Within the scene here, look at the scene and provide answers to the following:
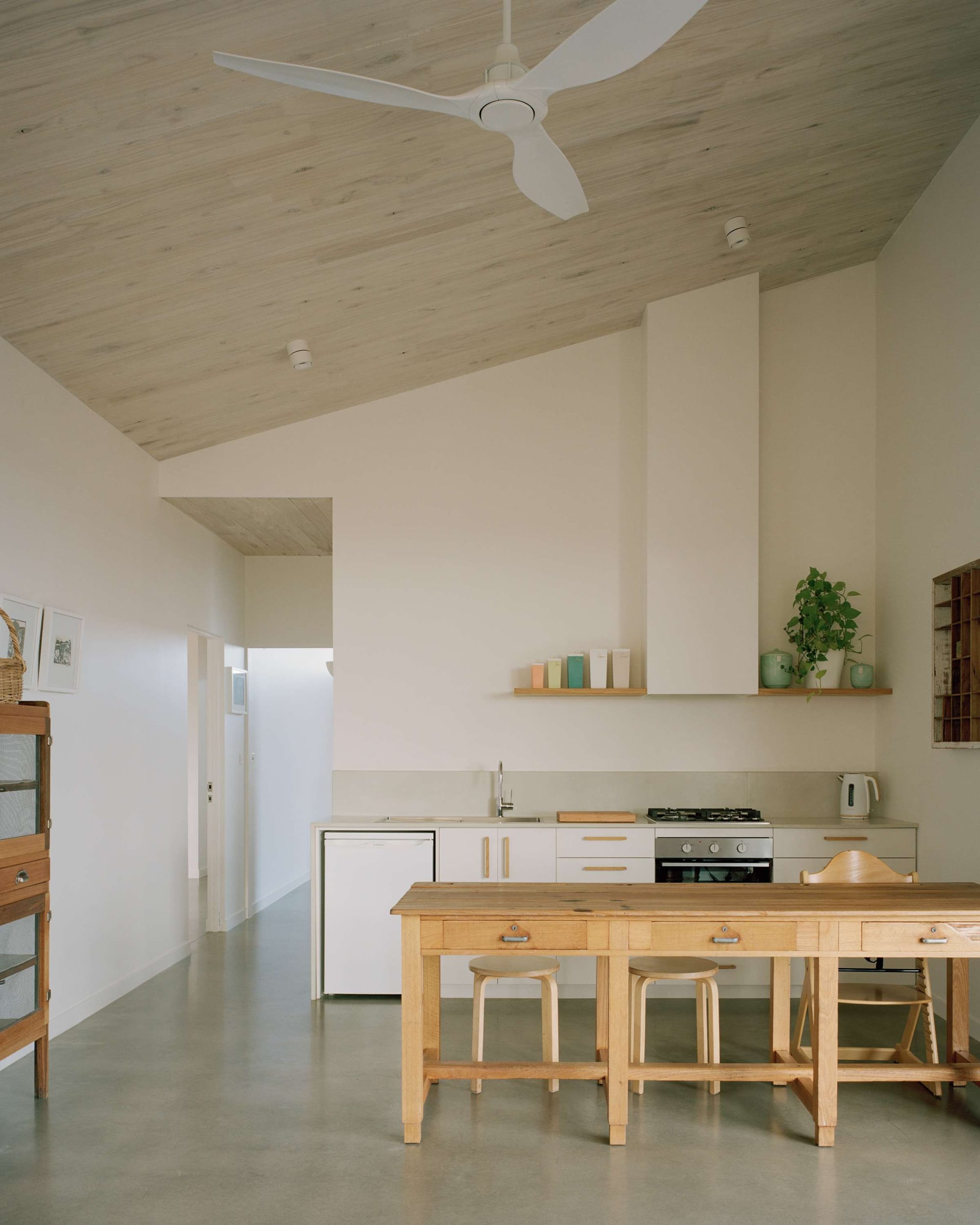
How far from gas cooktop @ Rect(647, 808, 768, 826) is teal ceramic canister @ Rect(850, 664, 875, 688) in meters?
0.87

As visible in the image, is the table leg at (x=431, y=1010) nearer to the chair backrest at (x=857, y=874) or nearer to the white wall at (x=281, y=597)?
the chair backrest at (x=857, y=874)

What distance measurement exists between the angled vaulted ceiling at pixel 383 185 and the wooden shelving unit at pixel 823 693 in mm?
2208

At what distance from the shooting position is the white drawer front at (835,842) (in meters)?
5.30

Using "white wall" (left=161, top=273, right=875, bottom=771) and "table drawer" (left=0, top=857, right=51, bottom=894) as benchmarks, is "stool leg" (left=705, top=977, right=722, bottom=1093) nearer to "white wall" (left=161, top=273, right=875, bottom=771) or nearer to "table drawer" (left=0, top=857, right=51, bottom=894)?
"white wall" (left=161, top=273, right=875, bottom=771)

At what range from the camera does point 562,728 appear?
5957 mm

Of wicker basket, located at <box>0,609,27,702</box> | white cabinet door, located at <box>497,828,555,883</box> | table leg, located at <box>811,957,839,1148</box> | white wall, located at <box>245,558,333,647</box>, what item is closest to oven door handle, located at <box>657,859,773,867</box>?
white cabinet door, located at <box>497,828,555,883</box>

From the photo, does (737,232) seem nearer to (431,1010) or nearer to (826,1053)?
(826,1053)

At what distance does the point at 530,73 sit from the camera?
8.21 ft

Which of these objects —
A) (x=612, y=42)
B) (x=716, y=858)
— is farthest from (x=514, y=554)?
Result: (x=612, y=42)

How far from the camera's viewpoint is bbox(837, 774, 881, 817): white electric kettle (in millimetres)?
5566

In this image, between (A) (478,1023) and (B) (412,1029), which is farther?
(A) (478,1023)

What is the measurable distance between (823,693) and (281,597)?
3971mm

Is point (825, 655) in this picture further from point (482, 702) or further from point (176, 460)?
point (176, 460)

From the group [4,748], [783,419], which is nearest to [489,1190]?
[4,748]
